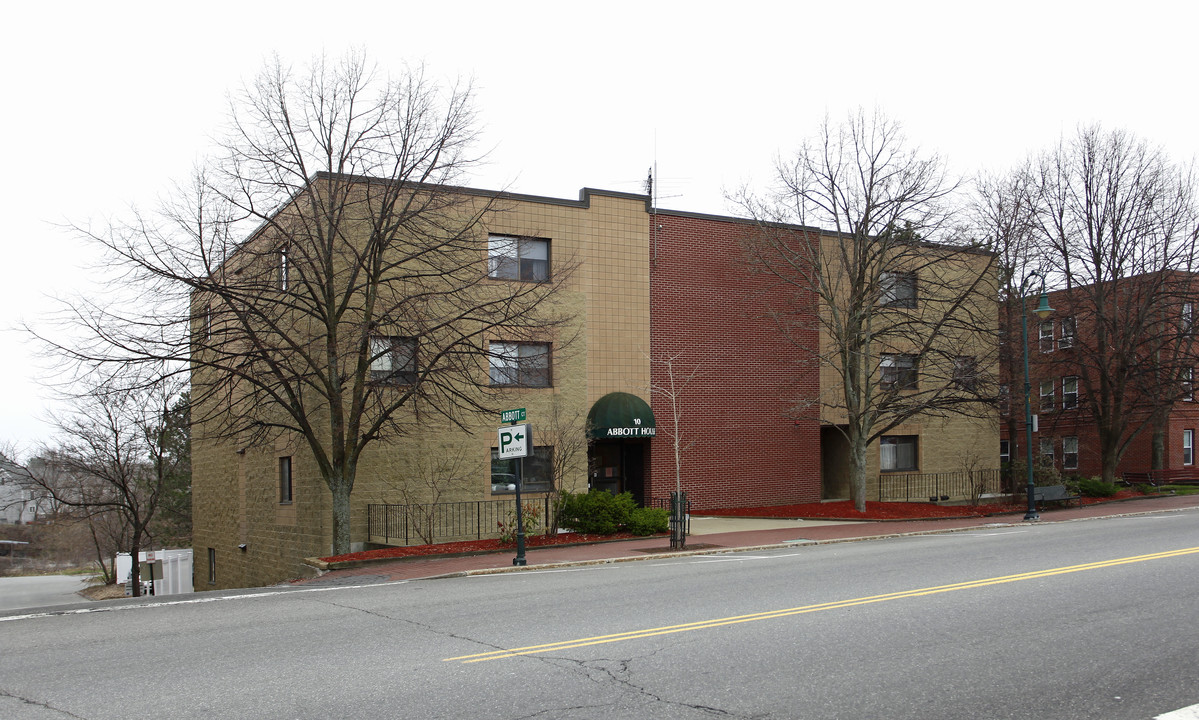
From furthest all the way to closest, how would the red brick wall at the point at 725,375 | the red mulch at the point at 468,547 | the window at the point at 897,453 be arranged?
1. the window at the point at 897,453
2. the red brick wall at the point at 725,375
3. the red mulch at the point at 468,547

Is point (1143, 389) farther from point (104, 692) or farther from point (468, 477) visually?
point (104, 692)

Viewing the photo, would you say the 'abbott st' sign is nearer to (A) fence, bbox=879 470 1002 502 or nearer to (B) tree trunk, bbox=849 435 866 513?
(B) tree trunk, bbox=849 435 866 513

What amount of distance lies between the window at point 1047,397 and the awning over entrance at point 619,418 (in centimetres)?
2039

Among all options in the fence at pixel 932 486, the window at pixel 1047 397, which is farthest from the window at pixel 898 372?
the window at pixel 1047 397

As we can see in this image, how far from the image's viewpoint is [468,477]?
83.4 ft

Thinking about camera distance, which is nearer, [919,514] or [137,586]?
[919,514]

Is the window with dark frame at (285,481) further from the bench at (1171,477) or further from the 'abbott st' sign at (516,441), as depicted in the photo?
the bench at (1171,477)

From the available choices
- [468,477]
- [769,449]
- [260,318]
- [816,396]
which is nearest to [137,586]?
[468,477]

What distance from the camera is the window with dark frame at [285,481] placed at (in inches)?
1028

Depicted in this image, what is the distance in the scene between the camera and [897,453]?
3441cm

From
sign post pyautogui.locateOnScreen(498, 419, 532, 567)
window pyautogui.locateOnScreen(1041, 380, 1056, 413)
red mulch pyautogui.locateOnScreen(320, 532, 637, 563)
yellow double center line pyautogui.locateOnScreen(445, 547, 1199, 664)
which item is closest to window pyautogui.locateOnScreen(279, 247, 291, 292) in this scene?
sign post pyautogui.locateOnScreen(498, 419, 532, 567)

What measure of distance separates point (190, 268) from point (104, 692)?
13.5m

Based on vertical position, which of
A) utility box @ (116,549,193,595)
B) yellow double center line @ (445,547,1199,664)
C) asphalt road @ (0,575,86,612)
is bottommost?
asphalt road @ (0,575,86,612)

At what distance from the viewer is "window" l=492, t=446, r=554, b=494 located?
26.0m
